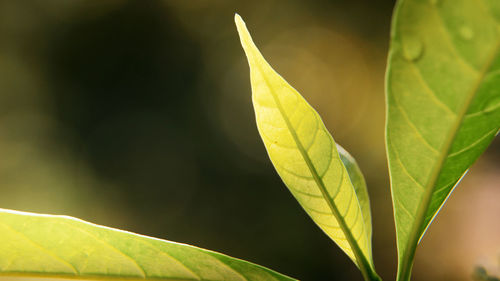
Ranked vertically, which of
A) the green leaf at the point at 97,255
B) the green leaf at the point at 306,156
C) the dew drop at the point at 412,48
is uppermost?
the dew drop at the point at 412,48

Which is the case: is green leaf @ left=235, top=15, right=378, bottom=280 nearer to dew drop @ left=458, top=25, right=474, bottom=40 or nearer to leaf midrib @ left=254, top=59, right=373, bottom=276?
leaf midrib @ left=254, top=59, right=373, bottom=276

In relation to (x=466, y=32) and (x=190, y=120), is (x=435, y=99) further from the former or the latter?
(x=190, y=120)

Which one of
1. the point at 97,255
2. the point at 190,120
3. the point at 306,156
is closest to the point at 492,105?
the point at 306,156

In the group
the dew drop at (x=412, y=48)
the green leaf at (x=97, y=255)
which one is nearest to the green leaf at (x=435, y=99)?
the dew drop at (x=412, y=48)

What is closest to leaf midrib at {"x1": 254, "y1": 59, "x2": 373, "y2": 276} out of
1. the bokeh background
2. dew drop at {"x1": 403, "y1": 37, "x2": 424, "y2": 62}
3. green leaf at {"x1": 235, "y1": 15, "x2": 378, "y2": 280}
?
green leaf at {"x1": 235, "y1": 15, "x2": 378, "y2": 280}

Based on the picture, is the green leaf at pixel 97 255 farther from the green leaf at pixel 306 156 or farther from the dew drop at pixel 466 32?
the dew drop at pixel 466 32

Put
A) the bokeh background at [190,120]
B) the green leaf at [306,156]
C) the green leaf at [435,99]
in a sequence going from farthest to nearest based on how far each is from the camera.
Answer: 1. the bokeh background at [190,120]
2. the green leaf at [306,156]
3. the green leaf at [435,99]

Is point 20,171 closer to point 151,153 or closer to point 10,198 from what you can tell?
point 10,198
